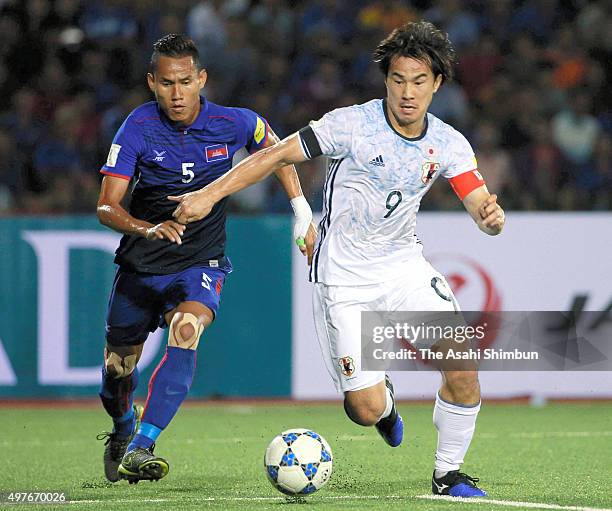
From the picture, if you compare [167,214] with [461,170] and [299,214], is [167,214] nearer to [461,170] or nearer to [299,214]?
[299,214]

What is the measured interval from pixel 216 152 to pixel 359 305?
131 cm

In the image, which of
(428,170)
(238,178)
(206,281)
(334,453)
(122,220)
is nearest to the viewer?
(238,178)

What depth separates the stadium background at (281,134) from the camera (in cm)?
1159

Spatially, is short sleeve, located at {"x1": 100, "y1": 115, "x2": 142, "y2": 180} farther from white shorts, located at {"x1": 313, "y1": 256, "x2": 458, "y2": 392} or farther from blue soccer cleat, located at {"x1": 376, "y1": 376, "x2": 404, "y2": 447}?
blue soccer cleat, located at {"x1": 376, "y1": 376, "x2": 404, "y2": 447}

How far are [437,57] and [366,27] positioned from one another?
8.59m

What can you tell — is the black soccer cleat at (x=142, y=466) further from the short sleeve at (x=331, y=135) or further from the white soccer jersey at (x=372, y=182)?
the short sleeve at (x=331, y=135)

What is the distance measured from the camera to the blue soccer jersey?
7.20 meters

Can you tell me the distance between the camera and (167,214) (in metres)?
7.26

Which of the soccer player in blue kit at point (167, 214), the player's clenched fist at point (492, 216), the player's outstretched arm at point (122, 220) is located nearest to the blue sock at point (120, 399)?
the soccer player in blue kit at point (167, 214)

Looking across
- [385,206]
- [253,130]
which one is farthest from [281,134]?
[385,206]

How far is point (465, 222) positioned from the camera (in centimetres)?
1168

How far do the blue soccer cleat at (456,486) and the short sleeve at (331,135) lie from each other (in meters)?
1.73

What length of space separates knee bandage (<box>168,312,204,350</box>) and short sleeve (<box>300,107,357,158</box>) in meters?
1.16

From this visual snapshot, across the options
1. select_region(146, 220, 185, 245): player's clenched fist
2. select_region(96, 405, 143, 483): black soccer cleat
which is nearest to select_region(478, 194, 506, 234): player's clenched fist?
select_region(146, 220, 185, 245): player's clenched fist
